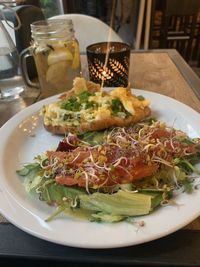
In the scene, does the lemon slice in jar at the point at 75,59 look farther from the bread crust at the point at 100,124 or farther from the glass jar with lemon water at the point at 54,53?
the bread crust at the point at 100,124

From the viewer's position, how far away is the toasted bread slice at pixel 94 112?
2.52 feet

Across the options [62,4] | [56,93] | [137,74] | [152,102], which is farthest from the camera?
[62,4]

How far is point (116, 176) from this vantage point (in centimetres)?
50

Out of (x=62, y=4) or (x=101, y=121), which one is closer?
(x=101, y=121)

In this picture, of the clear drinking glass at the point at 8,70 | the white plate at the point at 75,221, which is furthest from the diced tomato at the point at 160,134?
the clear drinking glass at the point at 8,70

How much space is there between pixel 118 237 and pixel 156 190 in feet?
0.38

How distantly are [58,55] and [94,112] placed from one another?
0.27 meters

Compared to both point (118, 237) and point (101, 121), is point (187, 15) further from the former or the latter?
point (118, 237)

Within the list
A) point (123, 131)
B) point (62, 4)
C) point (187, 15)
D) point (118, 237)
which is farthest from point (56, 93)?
point (187, 15)

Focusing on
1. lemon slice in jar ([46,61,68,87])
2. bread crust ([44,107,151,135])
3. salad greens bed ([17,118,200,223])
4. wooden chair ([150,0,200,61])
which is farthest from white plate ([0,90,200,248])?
wooden chair ([150,0,200,61])

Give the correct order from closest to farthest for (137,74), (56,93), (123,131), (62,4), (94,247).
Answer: (94,247) → (123,131) → (56,93) → (137,74) → (62,4)

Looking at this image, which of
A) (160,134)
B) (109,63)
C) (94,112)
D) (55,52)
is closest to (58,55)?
(55,52)

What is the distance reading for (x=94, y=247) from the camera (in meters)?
0.40

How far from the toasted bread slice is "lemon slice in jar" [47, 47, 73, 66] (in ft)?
0.53
